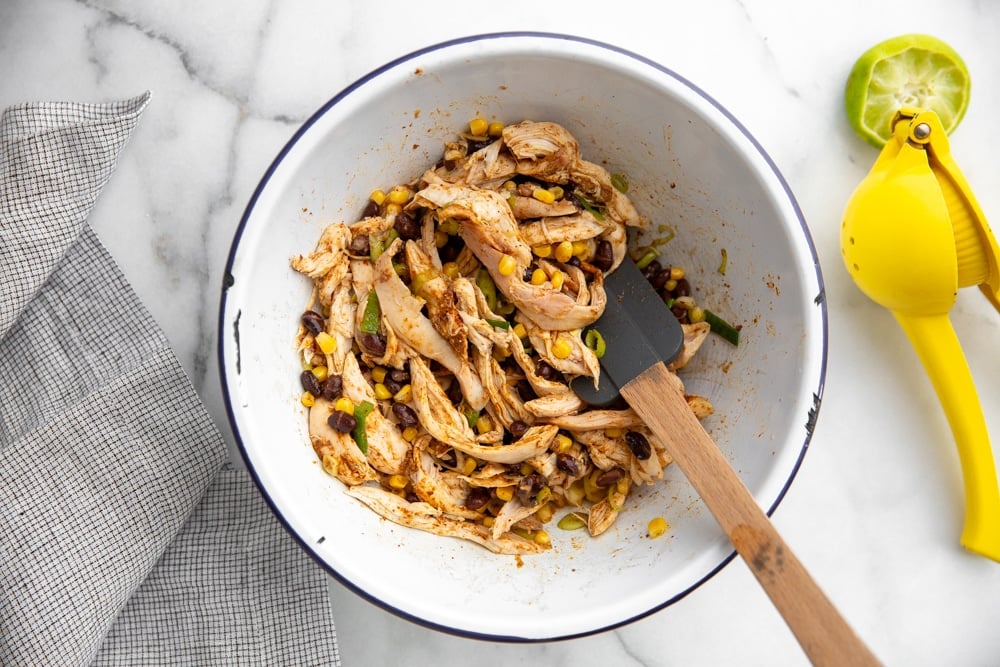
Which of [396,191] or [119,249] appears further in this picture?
[119,249]

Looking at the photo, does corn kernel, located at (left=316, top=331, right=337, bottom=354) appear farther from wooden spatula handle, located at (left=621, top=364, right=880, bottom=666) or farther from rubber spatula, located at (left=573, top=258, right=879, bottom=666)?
wooden spatula handle, located at (left=621, top=364, right=880, bottom=666)

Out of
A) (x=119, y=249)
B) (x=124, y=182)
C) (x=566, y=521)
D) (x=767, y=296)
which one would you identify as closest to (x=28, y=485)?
(x=119, y=249)

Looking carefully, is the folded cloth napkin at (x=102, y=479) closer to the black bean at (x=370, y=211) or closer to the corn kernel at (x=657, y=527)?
the black bean at (x=370, y=211)

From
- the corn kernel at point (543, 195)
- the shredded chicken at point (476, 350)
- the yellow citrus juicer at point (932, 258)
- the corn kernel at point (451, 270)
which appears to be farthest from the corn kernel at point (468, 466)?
the yellow citrus juicer at point (932, 258)

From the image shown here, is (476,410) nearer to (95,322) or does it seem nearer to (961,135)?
(95,322)

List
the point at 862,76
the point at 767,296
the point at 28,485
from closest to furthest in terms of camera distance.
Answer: the point at 767,296, the point at 28,485, the point at 862,76

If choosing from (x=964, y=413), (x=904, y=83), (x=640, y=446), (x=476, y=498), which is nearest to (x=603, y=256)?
(x=640, y=446)

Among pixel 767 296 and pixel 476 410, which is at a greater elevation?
pixel 767 296
